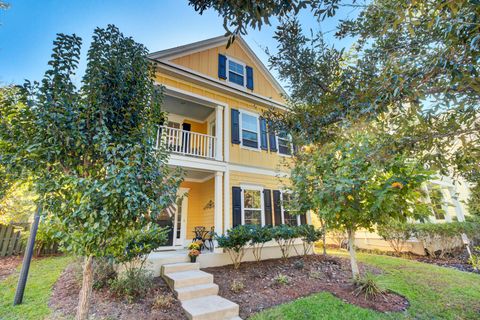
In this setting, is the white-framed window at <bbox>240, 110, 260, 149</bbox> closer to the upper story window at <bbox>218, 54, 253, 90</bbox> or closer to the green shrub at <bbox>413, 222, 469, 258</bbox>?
the upper story window at <bbox>218, 54, 253, 90</bbox>

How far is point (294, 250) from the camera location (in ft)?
30.5

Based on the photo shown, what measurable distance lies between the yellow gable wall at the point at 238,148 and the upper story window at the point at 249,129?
28cm

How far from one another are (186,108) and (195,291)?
23.3 ft

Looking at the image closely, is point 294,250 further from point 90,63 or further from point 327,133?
point 90,63

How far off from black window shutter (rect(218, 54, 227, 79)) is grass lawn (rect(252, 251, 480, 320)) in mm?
8590

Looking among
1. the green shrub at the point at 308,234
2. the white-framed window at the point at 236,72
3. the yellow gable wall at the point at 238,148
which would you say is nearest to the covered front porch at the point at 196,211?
the yellow gable wall at the point at 238,148

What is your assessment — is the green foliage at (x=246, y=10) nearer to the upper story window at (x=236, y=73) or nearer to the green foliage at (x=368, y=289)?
the green foliage at (x=368, y=289)

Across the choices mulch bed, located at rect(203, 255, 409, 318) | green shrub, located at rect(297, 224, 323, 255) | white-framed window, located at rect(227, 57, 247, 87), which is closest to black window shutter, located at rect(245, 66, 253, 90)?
white-framed window, located at rect(227, 57, 247, 87)

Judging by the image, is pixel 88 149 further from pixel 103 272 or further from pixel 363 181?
pixel 363 181

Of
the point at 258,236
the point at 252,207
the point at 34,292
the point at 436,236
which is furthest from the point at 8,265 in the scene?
the point at 436,236

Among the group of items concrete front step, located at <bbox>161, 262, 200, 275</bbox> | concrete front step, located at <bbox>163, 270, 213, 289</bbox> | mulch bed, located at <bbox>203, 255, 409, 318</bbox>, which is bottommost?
mulch bed, located at <bbox>203, 255, 409, 318</bbox>

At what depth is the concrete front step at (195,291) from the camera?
15.5 feet

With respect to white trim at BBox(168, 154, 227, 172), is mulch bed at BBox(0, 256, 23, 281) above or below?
below

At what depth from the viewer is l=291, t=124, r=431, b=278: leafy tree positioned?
331 cm
